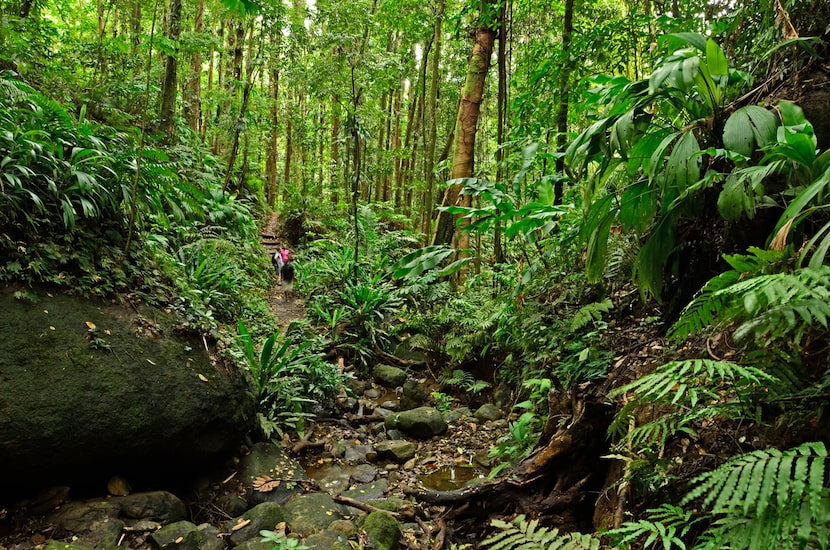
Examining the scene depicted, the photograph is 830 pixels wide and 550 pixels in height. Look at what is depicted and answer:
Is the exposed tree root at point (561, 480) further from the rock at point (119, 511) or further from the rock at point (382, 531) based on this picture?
the rock at point (119, 511)

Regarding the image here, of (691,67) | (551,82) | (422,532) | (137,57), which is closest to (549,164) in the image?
(551,82)

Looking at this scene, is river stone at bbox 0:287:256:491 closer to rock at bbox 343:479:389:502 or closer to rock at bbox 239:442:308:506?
rock at bbox 239:442:308:506

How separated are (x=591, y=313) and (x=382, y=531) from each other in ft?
7.63

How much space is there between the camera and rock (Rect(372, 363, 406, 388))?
695 centimetres

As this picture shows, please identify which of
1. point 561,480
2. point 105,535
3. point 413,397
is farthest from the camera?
point 413,397

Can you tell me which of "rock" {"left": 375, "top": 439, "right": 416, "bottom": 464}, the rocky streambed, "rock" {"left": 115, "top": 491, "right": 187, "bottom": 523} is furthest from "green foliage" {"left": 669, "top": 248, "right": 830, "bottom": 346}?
"rock" {"left": 375, "top": 439, "right": 416, "bottom": 464}

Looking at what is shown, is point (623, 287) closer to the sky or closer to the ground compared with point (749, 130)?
closer to the ground

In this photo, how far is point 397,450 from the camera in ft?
16.3

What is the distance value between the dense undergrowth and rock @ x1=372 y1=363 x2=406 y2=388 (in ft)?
1.18

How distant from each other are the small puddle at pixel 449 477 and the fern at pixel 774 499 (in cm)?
336

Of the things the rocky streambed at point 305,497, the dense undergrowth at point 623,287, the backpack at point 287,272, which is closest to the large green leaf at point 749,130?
the dense undergrowth at point 623,287

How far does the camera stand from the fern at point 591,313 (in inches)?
148

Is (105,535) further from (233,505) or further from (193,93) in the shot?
(193,93)

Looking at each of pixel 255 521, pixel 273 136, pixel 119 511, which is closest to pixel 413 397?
pixel 255 521
